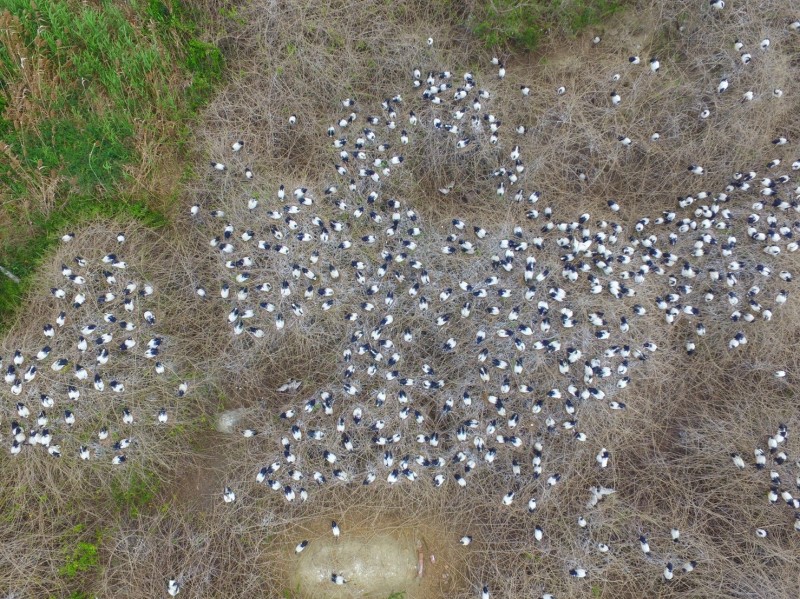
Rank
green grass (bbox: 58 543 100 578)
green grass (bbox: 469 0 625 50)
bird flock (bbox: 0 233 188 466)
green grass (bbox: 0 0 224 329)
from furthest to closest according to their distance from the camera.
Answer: green grass (bbox: 469 0 625 50) < green grass (bbox: 0 0 224 329) < bird flock (bbox: 0 233 188 466) < green grass (bbox: 58 543 100 578)

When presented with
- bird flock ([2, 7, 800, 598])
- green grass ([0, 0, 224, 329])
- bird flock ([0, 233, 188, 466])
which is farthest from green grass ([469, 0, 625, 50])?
bird flock ([0, 233, 188, 466])

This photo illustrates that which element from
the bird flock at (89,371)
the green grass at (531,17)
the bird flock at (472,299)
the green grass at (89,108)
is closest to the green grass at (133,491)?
the bird flock at (89,371)

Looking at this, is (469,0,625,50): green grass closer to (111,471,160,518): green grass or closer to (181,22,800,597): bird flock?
(181,22,800,597): bird flock

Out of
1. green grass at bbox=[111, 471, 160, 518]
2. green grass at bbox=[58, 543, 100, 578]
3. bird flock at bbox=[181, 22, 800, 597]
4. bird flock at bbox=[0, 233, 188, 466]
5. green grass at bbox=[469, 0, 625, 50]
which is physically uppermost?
green grass at bbox=[469, 0, 625, 50]

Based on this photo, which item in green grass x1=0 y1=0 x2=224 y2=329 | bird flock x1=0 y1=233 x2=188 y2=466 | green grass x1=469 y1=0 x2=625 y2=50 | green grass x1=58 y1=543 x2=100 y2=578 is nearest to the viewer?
green grass x1=58 y1=543 x2=100 y2=578

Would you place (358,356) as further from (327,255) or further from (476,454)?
(476,454)

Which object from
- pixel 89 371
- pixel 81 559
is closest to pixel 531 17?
pixel 89 371

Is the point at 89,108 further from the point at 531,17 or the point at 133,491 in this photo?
the point at 531,17
